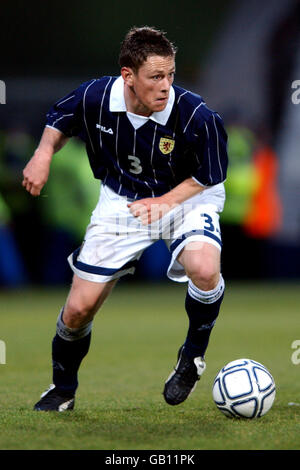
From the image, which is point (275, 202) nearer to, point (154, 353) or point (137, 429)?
point (154, 353)

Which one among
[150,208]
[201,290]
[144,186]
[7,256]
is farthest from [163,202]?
[7,256]

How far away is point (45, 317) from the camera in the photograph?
946cm

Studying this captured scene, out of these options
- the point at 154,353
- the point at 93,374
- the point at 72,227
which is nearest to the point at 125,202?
the point at 93,374

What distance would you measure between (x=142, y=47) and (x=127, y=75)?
0.57 feet

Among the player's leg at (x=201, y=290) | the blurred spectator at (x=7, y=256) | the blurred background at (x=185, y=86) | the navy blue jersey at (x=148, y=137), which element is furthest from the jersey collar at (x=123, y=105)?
the blurred background at (x=185, y=86)

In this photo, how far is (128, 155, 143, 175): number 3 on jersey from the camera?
477 cm

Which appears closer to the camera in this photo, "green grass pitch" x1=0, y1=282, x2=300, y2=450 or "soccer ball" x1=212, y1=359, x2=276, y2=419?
"green grass pitch" x1=0, y1=282, x2=300, y2=450

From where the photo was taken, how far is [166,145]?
15.4 ft

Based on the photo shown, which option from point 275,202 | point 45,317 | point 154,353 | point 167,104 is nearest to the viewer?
point 167,104

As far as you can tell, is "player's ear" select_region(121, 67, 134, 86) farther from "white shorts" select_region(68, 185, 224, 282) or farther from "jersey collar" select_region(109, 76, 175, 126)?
"white shorts" select_region(68, 185, 224, 282)

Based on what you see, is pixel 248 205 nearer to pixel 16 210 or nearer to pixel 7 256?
pixel 16 210

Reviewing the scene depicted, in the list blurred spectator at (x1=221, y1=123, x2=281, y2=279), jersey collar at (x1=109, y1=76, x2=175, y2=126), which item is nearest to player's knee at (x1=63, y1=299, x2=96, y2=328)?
jersey collar at (x1=109, y1=76, x2=175, y2=126)

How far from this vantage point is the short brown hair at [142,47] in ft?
14.6

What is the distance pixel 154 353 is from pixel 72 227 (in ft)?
18.5
